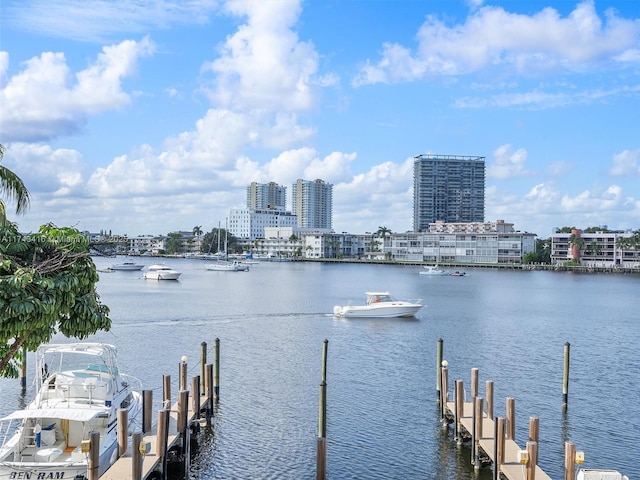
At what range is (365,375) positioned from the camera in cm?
4391

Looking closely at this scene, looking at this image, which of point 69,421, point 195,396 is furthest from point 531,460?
point 69,421

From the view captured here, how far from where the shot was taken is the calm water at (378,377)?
28328 mm

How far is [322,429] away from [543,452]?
949 centimetres

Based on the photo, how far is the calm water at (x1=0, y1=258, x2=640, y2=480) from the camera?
2833 cm

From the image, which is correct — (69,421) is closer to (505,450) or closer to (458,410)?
(505,450)

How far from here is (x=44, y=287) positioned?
48.6 feet

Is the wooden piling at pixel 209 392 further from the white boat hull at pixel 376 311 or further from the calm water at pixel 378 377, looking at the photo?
the white boat hull at pixel 376 311

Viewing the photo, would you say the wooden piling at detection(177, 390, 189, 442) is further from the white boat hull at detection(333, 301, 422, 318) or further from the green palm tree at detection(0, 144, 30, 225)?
the white boat hull at detection(333, 301, 422, 318)

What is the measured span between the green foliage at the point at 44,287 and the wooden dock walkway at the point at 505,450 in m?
14.0

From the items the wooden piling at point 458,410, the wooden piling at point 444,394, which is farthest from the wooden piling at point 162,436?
the wooden piling at point 444,394

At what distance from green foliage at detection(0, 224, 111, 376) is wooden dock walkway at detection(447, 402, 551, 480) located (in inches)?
552

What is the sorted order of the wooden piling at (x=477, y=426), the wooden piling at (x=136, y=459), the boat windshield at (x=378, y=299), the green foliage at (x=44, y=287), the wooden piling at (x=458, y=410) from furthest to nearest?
the boat windshield at (x=378, y=299)
the wooden piling at (x=458, y=410)
the wooden piling at (x=477, y=426)
the wooden piling at (x=136, y=459)
the green foliage at (x=44, y=287)

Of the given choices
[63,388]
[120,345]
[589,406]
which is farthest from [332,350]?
[63,388]

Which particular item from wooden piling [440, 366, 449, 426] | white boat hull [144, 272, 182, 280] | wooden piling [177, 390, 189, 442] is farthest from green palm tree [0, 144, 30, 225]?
white boat hull [144, 272, 182, 280]
